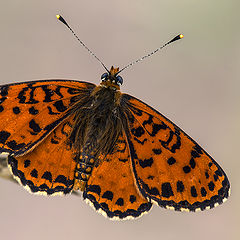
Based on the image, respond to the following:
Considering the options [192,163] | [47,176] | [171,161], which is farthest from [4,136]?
[192,163]

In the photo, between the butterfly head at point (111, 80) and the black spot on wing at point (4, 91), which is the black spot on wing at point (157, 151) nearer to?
the butterfly head at point (111, 80)

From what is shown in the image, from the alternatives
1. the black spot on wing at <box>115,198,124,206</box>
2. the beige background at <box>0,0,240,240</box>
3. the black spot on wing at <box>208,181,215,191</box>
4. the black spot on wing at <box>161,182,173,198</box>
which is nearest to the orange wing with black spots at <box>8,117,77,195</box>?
the black spot on wing at <box>115,198,124,206</box>

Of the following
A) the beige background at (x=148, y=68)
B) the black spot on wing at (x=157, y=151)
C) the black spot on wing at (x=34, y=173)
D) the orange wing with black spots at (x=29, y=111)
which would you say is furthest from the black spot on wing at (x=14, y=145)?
the beige background at (x=148, y=68)

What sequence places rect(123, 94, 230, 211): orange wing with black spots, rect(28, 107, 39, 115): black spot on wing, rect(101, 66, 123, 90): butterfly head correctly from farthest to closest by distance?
rect(101, 66, 123, 90): butterfly head, rect(28, 107, 39, 115): black spot on wing, rect(123, 94, 230, 211): orange wing with black spots

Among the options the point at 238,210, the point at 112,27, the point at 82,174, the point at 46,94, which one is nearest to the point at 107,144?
the point at 82,174

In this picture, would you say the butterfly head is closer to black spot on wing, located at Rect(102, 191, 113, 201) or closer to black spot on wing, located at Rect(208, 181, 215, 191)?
black spot on wing, located at Rect(102, 191, 113, 201)

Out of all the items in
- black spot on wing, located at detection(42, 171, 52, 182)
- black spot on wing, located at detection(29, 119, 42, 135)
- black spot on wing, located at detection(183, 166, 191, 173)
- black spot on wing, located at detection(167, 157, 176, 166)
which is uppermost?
black spot on wing, located at detection(29, 119, 42, 135)
